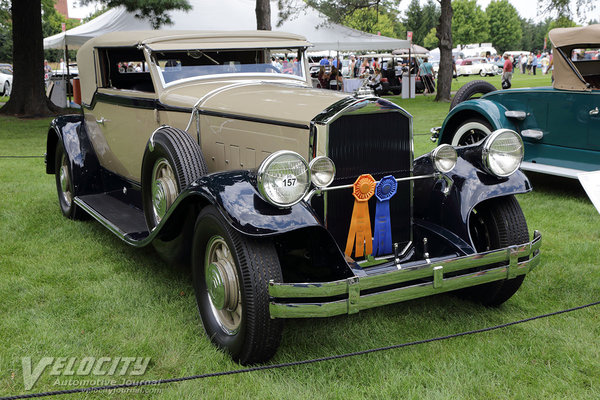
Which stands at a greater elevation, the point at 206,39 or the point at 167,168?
the point at 206,39

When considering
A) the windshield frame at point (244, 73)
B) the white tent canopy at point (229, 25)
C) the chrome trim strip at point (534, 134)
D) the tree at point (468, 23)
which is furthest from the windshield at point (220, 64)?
the tree at point (468, 23)

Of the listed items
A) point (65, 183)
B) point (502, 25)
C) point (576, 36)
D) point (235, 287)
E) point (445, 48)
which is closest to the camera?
point (235, 287)

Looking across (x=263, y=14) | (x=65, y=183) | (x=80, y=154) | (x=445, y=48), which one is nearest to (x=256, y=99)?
(x=80, y=154)

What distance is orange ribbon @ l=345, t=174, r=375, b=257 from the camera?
319cm

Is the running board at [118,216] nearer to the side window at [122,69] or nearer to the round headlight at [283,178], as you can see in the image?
the side window at [122,69]

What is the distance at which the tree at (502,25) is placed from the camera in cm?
7519

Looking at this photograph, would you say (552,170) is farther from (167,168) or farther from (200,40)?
(167,168)

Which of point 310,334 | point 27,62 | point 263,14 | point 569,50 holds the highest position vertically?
point 263,14

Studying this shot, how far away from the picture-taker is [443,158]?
134 inches

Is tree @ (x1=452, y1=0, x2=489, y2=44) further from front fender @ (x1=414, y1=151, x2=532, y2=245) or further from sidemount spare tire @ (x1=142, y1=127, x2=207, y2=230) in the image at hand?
sidemount spare tire @ (x1=142, y1=127, x2=207, y2=230)

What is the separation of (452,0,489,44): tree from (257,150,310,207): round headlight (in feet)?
235

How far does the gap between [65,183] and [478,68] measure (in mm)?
36752

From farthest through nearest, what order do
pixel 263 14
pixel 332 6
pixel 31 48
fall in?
1. pixel 332 6
2. pixel 263 14
3. pixel 31 48

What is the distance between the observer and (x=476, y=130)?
682 centimetres
